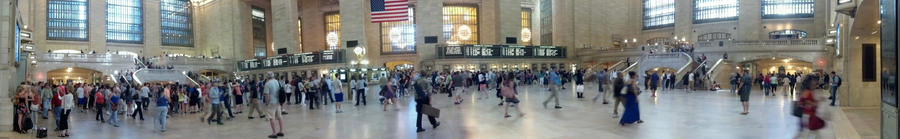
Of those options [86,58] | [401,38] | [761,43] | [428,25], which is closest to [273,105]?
[428,25]

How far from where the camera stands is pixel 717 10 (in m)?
42.4

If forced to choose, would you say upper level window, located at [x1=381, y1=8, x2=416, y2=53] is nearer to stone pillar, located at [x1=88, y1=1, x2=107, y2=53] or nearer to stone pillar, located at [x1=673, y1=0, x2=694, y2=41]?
stone pillar, located at [x1=673, y1=0, x2=694, y2=41]

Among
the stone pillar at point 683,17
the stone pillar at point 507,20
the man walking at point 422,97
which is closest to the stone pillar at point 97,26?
the stone pillar at point 507,20

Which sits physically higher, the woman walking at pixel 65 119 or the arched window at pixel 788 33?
the arched window at pixel 788 33

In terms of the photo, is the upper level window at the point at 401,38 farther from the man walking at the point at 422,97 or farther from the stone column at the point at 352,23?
the man walking at the point at 422,97

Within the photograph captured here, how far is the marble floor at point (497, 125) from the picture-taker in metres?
8.70

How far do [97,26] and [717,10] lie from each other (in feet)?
162

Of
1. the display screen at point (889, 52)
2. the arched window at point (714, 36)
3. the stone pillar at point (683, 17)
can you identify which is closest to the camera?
the display screen at point (889, 52)

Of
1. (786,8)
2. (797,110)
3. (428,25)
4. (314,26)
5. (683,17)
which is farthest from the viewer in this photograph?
(314,26)

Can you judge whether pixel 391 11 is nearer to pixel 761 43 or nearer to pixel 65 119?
pixel 65 119

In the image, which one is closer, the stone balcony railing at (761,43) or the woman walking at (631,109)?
the woman walking at (631,109)

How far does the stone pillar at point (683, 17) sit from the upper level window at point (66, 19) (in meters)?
47.8

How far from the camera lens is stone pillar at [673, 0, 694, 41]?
4366 cm

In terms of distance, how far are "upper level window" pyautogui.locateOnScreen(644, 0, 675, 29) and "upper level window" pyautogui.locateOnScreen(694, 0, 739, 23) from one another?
4.02 m
